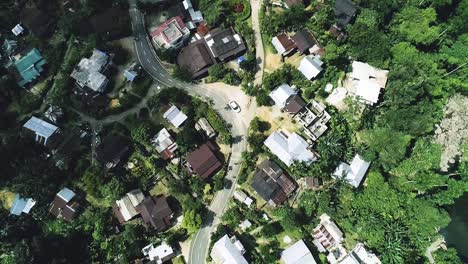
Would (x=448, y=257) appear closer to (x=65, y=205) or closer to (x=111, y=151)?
(x=111, y=151)

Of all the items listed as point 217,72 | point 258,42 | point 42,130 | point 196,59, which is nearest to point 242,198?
point 217,72

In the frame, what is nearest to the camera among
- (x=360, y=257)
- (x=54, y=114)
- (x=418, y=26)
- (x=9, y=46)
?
(x=360, y=257)

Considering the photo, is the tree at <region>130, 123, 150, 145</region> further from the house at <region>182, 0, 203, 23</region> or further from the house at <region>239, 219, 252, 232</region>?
the house at <region>182, 0, 203, 23</region>

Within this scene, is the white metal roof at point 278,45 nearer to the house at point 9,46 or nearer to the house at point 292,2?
the house at point 292,2

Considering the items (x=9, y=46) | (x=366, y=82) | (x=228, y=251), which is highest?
(x=9, y=46)

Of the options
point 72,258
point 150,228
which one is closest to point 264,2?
point 150,228

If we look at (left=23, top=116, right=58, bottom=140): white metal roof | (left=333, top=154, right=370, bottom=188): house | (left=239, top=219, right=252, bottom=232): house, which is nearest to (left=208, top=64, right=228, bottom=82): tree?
(left=239, top=219, right=252, bottom=232): house
